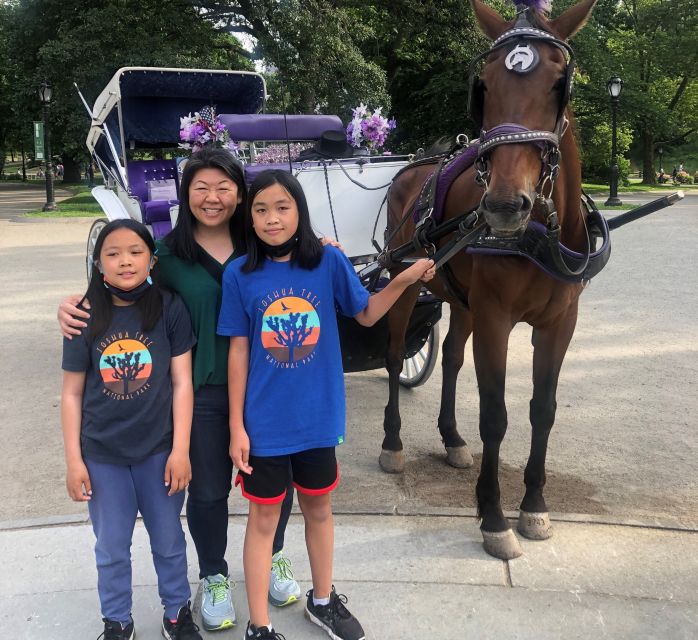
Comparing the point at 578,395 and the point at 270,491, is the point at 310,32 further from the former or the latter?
the point at 270,491

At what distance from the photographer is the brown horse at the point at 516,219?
2545mm

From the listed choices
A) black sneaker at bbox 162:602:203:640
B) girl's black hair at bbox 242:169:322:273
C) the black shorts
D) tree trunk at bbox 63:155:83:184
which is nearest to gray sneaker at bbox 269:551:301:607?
black sneaker at bbox 162:602:203:640

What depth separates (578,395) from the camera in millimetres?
5480

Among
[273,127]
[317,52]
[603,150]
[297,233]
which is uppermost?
[317,52]

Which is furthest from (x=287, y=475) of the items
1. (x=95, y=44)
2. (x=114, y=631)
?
(x=95, y=44)

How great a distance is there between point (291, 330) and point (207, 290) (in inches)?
14.8

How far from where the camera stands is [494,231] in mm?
2643

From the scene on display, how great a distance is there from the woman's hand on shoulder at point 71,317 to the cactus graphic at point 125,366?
0.14 m

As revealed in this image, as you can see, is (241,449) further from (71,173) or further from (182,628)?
(71,173)

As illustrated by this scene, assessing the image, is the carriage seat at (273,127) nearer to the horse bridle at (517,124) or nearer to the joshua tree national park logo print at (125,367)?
the horse bridle at (517,124)

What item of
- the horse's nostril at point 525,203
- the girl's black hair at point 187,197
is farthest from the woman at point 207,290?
the horse's nostril at point 525,203

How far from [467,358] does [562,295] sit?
3.56 metres

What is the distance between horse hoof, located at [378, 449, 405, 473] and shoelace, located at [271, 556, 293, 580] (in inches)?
56.9

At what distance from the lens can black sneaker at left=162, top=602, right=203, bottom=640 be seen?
8.30 ft
